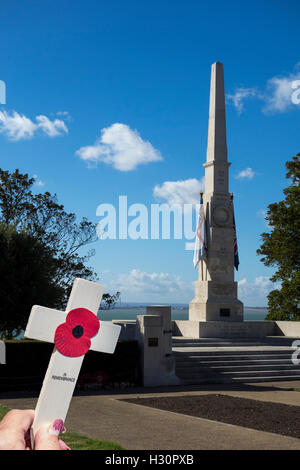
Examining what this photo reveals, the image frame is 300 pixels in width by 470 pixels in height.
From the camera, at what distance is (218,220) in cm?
2795

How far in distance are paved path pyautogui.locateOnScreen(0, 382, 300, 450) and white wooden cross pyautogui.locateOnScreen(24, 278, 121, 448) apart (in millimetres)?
5264

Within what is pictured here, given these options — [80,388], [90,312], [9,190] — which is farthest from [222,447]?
[9,190]

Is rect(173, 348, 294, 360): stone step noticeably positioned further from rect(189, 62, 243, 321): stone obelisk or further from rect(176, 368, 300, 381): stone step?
rect(189, 62, 243, 321): stone obelisk

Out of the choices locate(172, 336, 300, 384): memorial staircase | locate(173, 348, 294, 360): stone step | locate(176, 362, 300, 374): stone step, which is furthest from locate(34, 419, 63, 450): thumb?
locate(173, 348, 294, 360): stone step

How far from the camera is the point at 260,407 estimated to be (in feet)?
39.5

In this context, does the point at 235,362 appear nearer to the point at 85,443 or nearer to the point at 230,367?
the point at 230,367

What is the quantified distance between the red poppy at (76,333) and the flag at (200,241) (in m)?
24.5

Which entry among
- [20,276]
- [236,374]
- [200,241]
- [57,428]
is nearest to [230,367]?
[236,374]

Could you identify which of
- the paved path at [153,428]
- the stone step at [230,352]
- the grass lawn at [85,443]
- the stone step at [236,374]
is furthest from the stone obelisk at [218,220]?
the grass lawn at [85,443]

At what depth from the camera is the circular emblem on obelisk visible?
27859 millimetres

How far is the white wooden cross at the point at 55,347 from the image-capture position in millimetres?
2824

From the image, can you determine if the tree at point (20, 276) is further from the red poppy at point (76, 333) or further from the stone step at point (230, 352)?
the red poppy at point (76, 333)

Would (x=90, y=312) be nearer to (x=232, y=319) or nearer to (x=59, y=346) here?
(x=59, y=346)

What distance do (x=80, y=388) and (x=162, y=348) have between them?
308 centimetres
